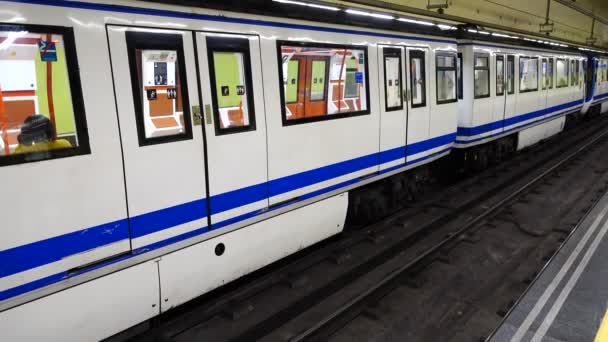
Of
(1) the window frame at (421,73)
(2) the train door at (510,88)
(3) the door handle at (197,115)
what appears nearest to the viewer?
(3) the door handle at (197,115)

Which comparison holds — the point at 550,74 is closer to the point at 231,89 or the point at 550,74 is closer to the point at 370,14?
the point at 370,14

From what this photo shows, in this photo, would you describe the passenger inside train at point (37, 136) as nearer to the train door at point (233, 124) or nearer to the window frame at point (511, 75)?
the train door at point (233, 124)

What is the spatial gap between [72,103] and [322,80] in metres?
2.94

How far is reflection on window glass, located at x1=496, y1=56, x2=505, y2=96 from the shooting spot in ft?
33.5

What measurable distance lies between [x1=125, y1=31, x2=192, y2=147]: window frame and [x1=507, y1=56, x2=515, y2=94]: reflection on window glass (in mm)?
9259

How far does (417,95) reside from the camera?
722cm

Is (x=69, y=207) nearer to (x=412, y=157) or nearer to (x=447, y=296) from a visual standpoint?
(x=447, y=296)

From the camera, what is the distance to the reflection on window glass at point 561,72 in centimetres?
1474

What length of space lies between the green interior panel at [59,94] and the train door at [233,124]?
44.6 inches

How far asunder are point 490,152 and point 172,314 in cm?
919

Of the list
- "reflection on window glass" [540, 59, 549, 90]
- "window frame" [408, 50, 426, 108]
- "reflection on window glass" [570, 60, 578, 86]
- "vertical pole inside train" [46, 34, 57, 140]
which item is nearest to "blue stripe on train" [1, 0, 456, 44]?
"vertical pole inside train" [46, 34, 57, 140]

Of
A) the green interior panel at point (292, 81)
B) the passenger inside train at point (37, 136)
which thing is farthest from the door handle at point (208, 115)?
the passenger inside train at point (37, 136)

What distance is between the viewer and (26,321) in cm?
300

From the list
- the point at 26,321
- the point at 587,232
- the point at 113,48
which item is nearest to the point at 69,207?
the point at 26,321
